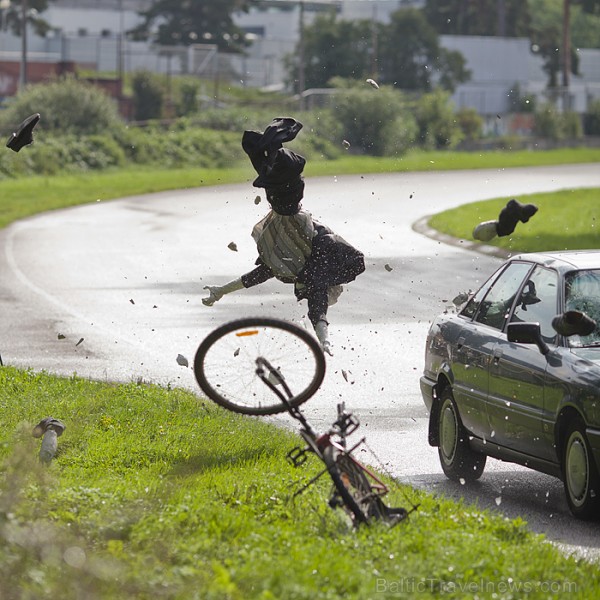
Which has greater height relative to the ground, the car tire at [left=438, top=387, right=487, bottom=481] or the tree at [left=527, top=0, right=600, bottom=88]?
the tree at [left=527, top=0, right=600, bottom=88]

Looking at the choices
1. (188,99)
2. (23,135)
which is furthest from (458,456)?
(188,99)

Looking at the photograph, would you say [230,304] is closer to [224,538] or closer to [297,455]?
[297,455]

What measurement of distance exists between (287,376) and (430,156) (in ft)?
180

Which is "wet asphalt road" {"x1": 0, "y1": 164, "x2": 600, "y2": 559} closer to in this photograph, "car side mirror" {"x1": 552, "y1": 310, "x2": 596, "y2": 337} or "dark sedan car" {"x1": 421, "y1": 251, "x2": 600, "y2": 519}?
"dark sedan car" {"x1": 421, "y1": 251, "x2": 600, "y2": 519}

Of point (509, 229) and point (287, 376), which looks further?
point (287, 376)

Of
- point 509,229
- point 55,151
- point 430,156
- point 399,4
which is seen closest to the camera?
point 509,229

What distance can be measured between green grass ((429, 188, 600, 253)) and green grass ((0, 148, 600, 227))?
2.70 m

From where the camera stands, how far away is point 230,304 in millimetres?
20109

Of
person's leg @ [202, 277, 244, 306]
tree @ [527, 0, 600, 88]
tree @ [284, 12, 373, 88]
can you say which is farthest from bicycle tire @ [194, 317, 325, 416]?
tree @ [284, 12, 373, 88]

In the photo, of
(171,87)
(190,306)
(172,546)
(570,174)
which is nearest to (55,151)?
(570,174)

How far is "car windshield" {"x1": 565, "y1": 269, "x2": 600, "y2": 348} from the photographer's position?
9579 mm

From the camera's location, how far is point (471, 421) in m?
10.1

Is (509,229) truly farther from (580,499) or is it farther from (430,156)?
(430,156)

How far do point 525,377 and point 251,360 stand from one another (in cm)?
172
